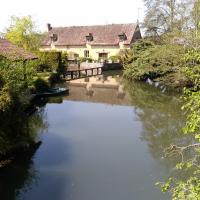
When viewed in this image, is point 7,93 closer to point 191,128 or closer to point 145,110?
point 191,128

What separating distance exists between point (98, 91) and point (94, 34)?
30961 mm

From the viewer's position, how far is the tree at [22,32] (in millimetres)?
56531

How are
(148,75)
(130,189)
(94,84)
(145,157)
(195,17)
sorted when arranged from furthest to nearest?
(148,75) < (94,84) < (195,17) < (145,157) < (130,189)

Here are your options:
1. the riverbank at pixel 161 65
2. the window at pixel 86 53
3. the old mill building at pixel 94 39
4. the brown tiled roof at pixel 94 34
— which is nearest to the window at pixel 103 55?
the old mill building at pixel 94 39

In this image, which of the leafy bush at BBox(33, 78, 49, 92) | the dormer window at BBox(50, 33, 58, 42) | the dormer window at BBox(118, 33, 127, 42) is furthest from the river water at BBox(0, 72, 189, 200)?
the dormer window at BBox(50, 33, 58, 42)

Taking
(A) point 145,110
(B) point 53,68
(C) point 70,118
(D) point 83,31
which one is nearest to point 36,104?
(C) point 70,118

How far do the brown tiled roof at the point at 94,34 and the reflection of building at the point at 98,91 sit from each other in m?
19.5

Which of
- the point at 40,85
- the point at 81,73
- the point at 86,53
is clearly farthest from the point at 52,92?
the point at 86,53

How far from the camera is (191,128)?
495 centimetres

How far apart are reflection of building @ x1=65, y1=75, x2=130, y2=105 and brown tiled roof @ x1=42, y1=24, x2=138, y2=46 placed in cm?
1952

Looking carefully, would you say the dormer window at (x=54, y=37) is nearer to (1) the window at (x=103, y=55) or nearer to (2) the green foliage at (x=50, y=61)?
(1) the window at (x=103, y=55)

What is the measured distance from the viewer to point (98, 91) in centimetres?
3466

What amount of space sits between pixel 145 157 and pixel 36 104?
13050 mm

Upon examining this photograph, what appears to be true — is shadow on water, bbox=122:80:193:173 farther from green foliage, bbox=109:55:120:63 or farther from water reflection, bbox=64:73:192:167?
green foliage, bbox=109:55:120:63
